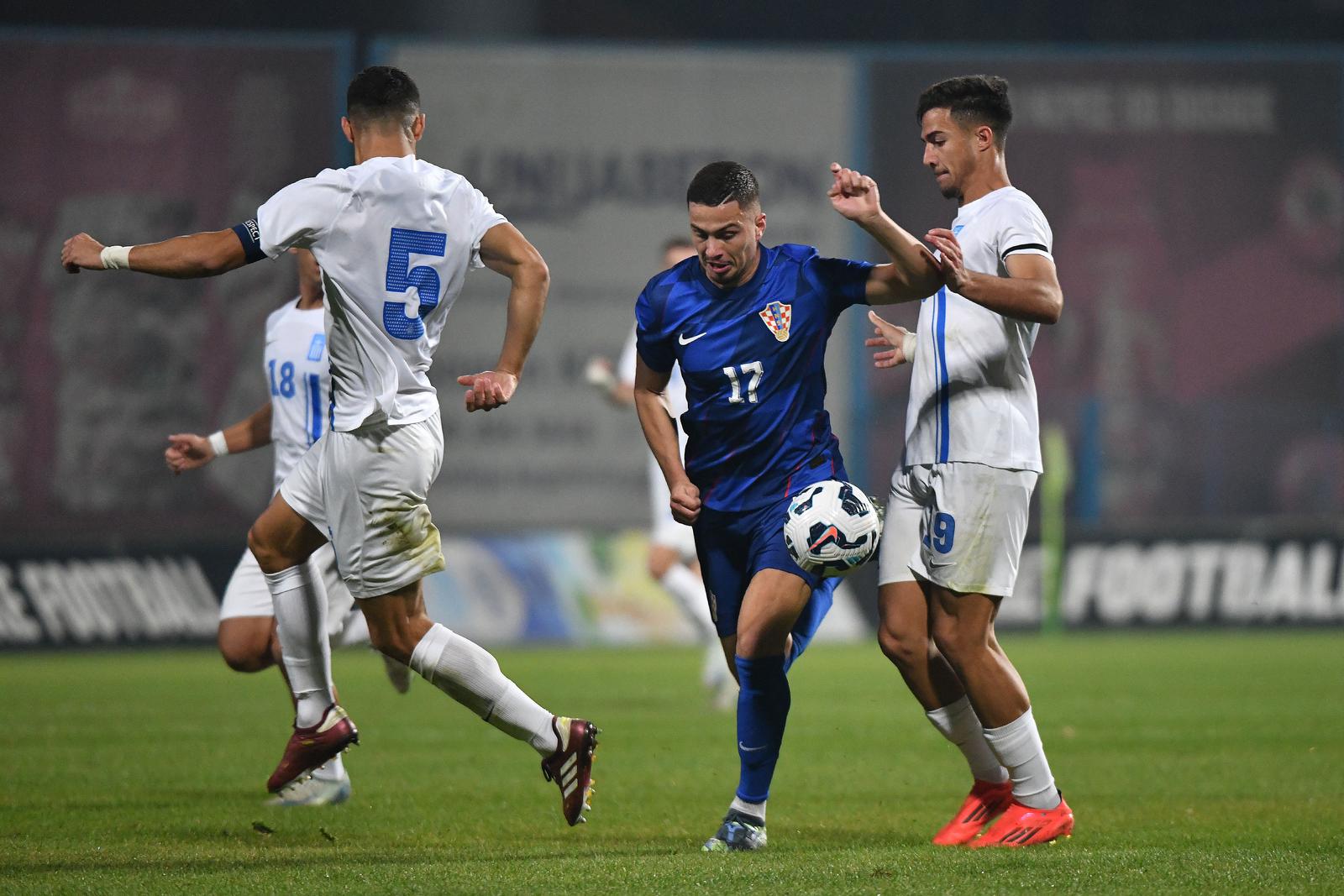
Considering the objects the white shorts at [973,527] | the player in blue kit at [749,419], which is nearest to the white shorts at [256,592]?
the player in blue kit at [749,419]

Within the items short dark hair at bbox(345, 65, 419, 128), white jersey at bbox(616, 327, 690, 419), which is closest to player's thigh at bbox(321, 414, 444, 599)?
short dark hair at bbox(345, 65, 419, 128)

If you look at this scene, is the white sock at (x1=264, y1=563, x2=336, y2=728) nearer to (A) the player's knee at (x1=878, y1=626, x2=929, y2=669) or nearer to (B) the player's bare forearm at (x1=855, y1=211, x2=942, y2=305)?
(A) the player's knee at (x1=878, y1=626, x2=929, y2=669)

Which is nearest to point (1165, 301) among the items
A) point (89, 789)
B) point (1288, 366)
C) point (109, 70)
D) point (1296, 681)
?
point (1288, 366)

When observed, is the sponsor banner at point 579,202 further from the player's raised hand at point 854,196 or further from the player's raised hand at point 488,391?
the player's raised hand at point 854,196

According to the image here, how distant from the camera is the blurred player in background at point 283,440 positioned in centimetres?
702

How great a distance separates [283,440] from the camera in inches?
281

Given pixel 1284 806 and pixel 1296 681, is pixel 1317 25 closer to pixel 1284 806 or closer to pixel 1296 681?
pixel 1296 681

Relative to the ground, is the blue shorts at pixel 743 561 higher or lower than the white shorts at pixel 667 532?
higher

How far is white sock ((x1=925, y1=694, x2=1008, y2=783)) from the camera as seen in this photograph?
5.82 metres

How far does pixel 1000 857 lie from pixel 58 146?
14446 millimetres

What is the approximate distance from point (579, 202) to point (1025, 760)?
13.6 m

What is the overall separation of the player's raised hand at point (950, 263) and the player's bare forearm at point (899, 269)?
58mm

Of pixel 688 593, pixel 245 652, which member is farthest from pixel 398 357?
pixel 688 593

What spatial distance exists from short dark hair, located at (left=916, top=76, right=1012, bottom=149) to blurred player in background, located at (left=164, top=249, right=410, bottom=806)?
8.52ft
